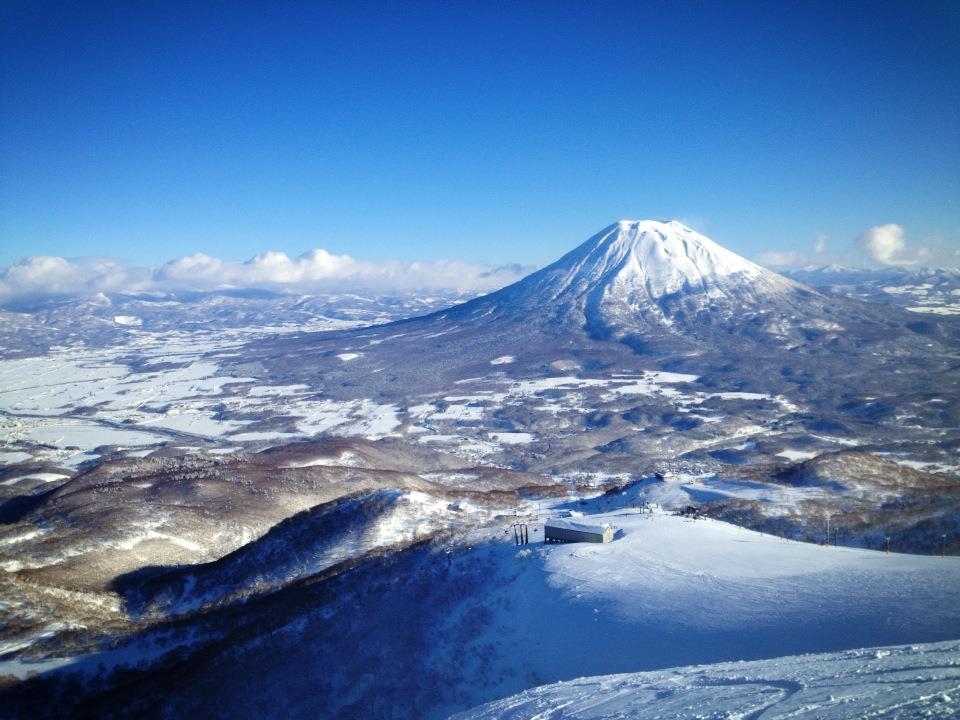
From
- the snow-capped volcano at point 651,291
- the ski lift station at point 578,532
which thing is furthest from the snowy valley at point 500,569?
the snow-capped volcano at point 651,291

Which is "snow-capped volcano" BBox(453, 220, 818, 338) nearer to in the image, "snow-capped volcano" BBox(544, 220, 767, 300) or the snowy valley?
"snow-capped volcano" BBox(544, 220, 767, 300)

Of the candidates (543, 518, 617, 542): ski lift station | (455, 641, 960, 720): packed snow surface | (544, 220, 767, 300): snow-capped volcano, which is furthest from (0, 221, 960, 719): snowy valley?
(544, 220, 767, 300): snow-capped volcano

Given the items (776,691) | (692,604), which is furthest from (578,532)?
(776,691)

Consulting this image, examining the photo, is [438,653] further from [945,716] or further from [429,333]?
[429,333]

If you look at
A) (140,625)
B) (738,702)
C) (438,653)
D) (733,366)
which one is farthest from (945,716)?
(733,366)

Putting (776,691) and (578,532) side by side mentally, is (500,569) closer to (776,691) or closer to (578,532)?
(578,532)

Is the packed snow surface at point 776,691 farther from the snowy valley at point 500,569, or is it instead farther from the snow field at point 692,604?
the snow field at point 692,604
